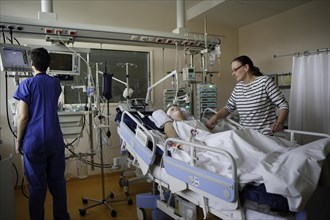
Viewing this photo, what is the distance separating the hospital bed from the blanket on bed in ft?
0.23

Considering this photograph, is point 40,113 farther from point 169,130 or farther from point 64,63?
point 169,130

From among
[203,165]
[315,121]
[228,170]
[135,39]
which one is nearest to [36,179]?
[203,165]

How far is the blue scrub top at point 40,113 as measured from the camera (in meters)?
2.10

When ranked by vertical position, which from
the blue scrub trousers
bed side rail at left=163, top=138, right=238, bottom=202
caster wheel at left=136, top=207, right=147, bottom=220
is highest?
bed side rail at left=163, top=138, right=238, bottom=202

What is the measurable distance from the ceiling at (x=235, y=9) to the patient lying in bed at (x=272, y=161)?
288 centimetres

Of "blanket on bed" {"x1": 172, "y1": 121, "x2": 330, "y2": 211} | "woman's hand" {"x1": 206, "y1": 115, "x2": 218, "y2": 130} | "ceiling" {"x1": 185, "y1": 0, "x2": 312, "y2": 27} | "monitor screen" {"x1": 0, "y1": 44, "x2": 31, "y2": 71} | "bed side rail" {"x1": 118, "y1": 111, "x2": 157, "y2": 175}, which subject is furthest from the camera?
"ceiling" {"x1": 185, "y1": 0, "x2": 312, "y2": 27}

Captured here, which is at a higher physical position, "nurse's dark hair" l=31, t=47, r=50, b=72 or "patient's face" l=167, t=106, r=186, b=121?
"nurse's dark hair" l=31, t=47, r=50, b=72

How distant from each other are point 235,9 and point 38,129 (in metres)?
3.68

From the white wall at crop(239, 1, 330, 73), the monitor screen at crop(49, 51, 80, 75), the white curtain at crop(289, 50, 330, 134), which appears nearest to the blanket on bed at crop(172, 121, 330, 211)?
the monitor screen at crop(49, 51, 80, 75)

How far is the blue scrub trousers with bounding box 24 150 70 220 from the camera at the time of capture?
214 centimetres

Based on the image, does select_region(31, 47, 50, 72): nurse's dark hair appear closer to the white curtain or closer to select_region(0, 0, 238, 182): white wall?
select_region(0, 0, 238, 182): white wall

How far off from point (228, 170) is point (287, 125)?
271 centimetres

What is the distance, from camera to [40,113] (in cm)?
216

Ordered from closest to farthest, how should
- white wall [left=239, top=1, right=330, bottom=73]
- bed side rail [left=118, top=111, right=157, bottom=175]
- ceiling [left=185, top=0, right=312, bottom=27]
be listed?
bed side rail [left=118, top=111, right=157, bottom=175] → white wall [left=239, top=1, right=330, bottom=73] → ceiling [left=185, top=0, right=312, bottom=27]
